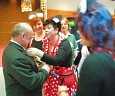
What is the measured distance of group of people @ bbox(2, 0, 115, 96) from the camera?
3.50 feet

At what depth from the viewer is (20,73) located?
171 centimetres

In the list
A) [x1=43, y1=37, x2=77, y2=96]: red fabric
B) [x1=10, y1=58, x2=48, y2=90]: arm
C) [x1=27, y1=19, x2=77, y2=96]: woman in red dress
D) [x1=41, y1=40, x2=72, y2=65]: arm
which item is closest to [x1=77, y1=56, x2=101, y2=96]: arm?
[x1=10, y1=58, x2=48, y2=90]: arm

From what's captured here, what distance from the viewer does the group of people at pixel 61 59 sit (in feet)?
3.50

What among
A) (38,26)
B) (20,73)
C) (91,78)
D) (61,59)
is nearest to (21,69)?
(20,73)

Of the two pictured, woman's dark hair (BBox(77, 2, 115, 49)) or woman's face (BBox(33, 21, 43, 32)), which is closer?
woman's dark hair (BBox(77, 2, 115, 49))

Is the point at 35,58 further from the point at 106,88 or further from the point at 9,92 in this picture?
the point at 106,88

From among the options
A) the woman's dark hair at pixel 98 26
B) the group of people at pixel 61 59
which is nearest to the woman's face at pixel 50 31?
the group of people at pixel 61 59

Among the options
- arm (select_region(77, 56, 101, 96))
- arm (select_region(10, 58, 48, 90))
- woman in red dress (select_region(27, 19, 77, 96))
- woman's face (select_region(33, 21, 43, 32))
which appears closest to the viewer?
arm (select_region(77, 56, 101, 96))

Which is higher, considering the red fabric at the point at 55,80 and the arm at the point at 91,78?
the arm at the point at 91,78

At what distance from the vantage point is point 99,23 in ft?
3.57

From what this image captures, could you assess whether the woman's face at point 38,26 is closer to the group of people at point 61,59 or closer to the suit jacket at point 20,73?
the group of people at point 61,59

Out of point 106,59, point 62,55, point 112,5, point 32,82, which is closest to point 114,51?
point 106,59

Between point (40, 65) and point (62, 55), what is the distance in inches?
11.1

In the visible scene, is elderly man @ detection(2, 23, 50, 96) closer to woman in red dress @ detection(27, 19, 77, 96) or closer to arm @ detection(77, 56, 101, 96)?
woman in red dress @ detection(27, 19, 77, 96)
